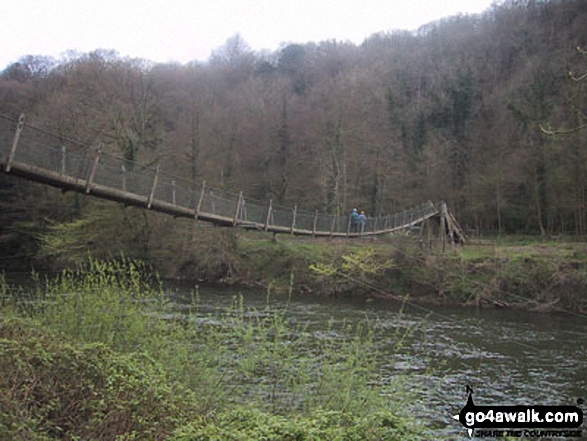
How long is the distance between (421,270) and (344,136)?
1166 cm

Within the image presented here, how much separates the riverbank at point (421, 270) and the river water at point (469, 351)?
4.73ft

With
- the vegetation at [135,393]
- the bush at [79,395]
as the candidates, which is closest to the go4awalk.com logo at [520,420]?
the vegetation at [135,393]

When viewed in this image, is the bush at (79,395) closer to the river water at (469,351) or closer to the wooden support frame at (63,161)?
the river water at (469,351)

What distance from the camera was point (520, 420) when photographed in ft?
22.8

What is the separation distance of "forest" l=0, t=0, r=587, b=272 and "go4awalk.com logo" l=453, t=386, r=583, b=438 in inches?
577

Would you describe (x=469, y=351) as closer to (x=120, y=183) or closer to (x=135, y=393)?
(x=120, y=183)

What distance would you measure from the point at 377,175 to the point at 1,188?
20.4 metres

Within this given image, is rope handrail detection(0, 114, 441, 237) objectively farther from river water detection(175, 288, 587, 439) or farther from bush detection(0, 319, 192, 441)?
bush detection(0, 319, 192, 441)

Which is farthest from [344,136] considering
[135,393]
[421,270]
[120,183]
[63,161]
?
[135,393]

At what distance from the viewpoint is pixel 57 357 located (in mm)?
4984

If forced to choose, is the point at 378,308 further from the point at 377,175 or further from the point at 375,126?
the point at 375,126

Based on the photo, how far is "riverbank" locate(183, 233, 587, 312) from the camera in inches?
789

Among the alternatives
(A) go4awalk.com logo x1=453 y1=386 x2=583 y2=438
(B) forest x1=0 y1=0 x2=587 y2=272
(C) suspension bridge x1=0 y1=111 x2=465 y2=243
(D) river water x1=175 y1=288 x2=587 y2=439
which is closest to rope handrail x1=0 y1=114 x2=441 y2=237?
(C) suspension bridge x1=0 y1=111 x2=465 y2=243

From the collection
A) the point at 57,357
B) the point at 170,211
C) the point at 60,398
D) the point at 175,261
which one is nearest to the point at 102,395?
the point at 60,398
